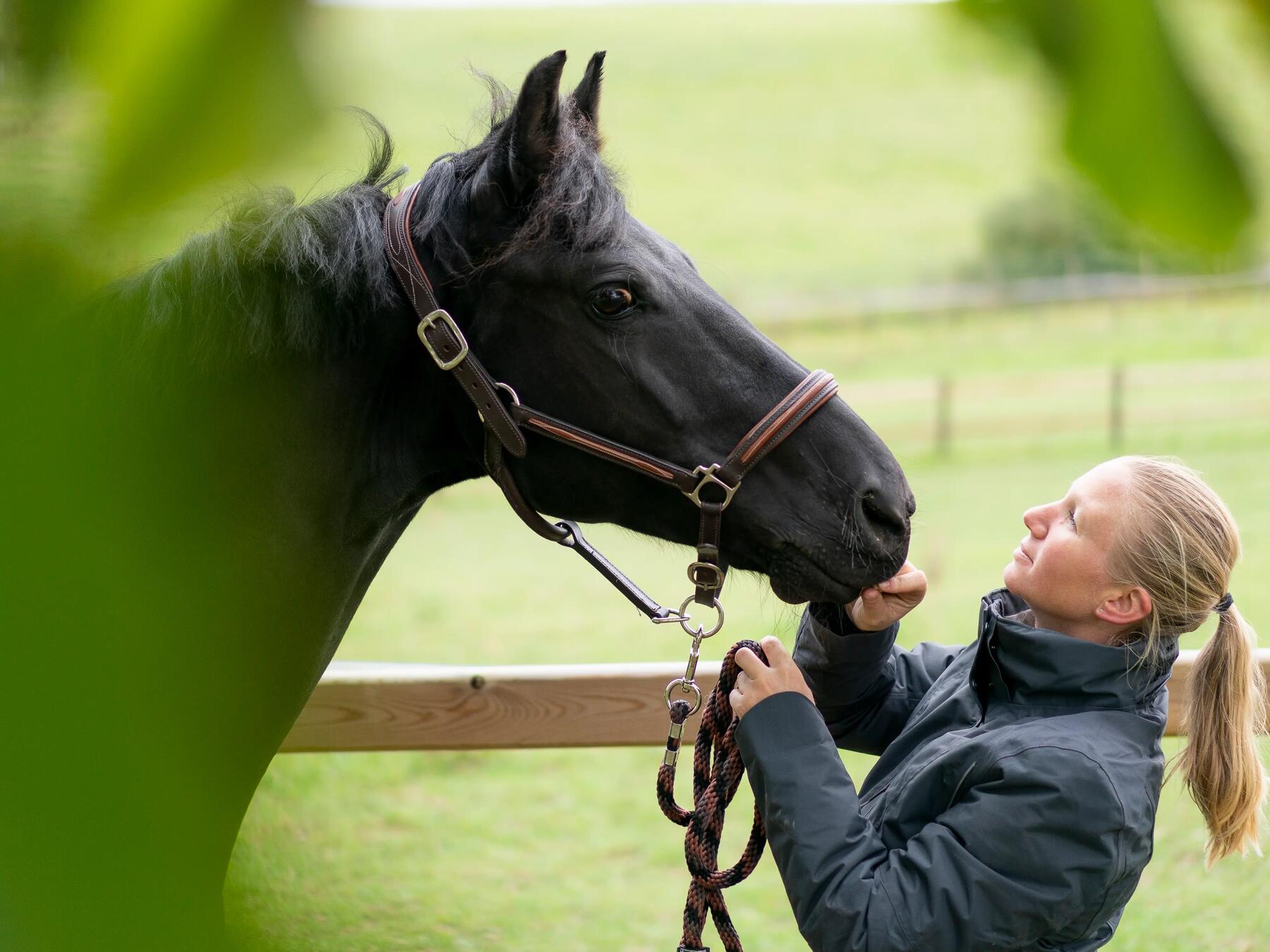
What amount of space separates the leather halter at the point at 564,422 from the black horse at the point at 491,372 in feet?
0.07

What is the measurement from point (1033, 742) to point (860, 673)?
42 centimetres

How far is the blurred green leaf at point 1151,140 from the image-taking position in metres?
0.44

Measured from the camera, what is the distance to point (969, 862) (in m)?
1.50

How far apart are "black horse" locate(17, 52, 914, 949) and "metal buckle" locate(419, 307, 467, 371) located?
0.04m

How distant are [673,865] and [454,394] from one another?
10.0 ft

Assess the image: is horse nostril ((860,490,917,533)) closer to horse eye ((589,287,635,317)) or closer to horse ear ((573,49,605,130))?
horse eye ((589,287,635,317))

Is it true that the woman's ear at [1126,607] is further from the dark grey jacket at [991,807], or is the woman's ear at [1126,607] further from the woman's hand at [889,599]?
the woman's hand at [889,599]

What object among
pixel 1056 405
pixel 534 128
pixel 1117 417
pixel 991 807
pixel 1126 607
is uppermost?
pixel 534 128

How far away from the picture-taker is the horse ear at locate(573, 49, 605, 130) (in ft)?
5.91

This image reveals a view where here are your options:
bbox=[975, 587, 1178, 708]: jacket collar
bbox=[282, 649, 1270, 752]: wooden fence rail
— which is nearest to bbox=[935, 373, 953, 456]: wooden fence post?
bbox=[282, 649, 1270, 752]: wooden fence rail

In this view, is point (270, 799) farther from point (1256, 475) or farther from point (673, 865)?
point (1256, 475)

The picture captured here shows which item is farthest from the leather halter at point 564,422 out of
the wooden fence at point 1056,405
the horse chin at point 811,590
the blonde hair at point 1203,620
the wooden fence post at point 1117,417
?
the wooden fence post at point 1117,417

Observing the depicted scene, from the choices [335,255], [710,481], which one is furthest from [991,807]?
[335,255]

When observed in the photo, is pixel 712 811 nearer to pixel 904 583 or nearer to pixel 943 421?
pixel 904 583
